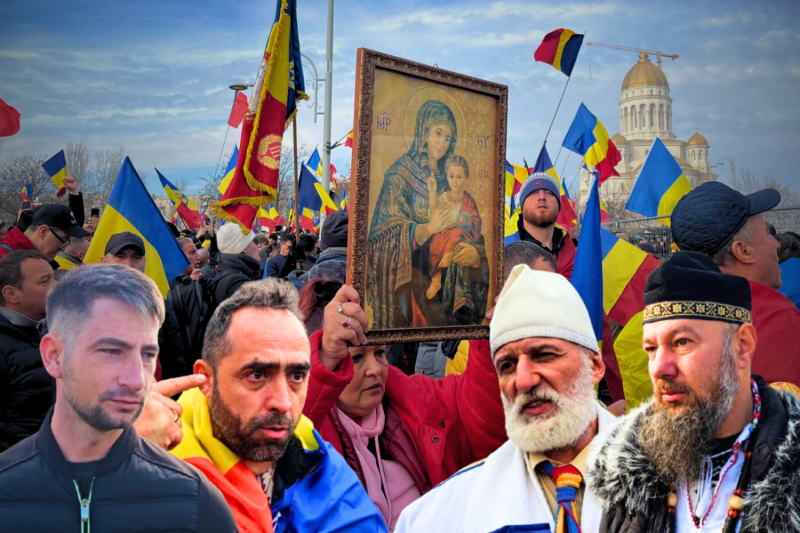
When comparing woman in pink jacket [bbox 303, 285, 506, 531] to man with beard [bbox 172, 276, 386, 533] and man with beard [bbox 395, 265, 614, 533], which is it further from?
man with beard [bbox 395, 265, 614, 533]

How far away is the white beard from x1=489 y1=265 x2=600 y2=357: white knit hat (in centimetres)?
18

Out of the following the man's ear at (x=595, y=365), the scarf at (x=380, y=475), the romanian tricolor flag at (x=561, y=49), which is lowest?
the scarf at (x=380, y=475)

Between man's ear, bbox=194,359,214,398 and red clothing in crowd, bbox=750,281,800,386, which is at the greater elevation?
red clothing in crowd, bbox=750,281,800,386

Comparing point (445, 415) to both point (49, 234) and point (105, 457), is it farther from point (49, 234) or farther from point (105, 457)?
point (49, 234)

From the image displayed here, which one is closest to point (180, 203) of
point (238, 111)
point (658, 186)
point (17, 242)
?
point (238, 111)

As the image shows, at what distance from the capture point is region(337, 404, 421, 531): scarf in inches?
127

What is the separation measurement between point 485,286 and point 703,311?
130cm

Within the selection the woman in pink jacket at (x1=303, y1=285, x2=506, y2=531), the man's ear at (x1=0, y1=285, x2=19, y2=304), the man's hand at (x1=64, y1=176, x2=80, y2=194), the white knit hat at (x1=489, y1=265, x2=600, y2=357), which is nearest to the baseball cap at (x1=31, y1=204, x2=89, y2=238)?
the man's hand at (x1=64, y1=176, x2=80, y2=194)

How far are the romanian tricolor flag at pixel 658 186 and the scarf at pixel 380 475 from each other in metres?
4.18

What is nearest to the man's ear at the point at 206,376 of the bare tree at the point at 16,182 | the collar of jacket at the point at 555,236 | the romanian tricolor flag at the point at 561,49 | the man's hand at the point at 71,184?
the collar of jacket at the point at 555,236

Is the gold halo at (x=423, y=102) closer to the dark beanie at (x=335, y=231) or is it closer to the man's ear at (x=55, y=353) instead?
the man's ear at (x=55, y=353)

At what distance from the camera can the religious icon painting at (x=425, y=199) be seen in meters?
2.85

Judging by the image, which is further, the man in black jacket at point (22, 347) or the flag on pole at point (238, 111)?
the flag on pole at point (238, 111)

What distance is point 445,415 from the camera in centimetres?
349
